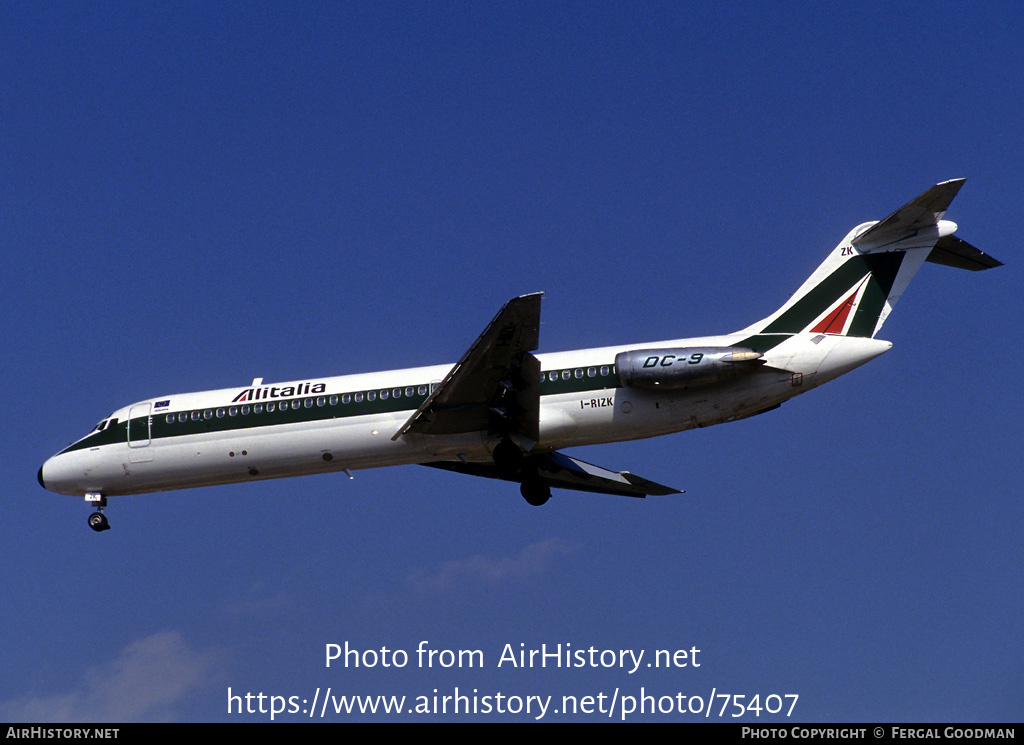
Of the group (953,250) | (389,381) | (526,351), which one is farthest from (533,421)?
(953,250)

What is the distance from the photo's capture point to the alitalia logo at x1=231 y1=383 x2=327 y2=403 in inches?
1155

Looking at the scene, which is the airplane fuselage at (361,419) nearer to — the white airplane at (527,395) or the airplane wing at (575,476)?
the white airplane at (527,395)

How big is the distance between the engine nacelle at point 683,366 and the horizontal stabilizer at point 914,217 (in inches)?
156

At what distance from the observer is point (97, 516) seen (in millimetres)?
30641

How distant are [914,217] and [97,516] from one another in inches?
789

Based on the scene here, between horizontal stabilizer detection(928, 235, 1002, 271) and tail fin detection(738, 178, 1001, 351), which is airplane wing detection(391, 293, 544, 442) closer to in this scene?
tail fin detection(738, 178, 1001, 351)

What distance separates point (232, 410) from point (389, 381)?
381 centimetres

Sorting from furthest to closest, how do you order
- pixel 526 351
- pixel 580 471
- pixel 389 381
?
1. pixel 580 471
2. pixel 389 381
3. pixel 526 351

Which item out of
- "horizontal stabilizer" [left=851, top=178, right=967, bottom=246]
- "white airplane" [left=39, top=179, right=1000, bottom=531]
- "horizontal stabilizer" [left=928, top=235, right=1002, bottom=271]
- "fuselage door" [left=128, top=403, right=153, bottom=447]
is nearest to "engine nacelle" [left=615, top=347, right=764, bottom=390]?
"white airplane" [left=39, top=179, right=1000, bottom=531]

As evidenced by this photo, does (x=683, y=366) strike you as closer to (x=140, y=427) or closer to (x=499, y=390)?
(x=499, y=390)
